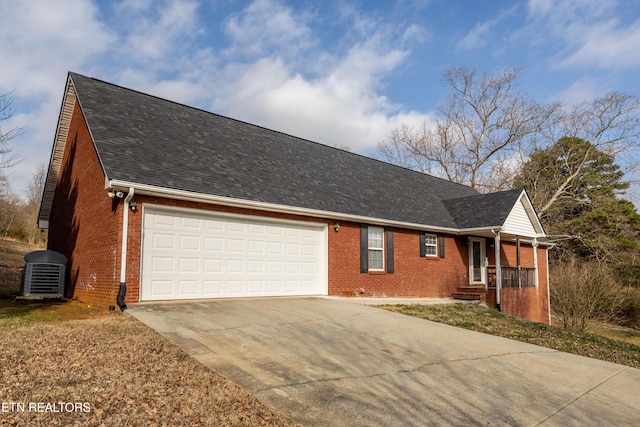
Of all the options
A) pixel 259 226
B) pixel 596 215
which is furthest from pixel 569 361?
pixel 596 215

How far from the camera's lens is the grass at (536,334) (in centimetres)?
877

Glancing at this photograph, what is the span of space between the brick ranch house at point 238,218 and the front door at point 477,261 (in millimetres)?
80

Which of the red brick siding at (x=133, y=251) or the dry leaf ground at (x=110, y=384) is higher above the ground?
the red brick siding at (x=133, y=251)

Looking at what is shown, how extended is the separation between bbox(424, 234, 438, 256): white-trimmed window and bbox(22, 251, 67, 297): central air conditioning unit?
1264cm

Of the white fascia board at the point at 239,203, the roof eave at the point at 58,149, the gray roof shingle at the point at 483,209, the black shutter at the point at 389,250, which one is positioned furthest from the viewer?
the gray roof shingle at the point at 483,209

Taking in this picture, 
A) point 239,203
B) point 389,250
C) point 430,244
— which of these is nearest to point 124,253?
point 239,203

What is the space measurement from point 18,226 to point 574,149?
156 ft

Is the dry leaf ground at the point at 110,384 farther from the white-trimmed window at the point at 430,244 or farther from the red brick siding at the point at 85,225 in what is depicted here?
the white-trimmed window at the point at 430,244

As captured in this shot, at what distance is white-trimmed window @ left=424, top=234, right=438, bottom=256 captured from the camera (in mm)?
17453

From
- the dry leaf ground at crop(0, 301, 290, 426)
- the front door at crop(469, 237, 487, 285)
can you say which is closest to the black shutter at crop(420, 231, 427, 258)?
the front door at crop(469, 237, 487, 285)

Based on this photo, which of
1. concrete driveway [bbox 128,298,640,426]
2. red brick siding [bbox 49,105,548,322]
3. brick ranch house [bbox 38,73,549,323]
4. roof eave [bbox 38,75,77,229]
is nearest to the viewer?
concrete driveway [bbox 128,298,640,426]

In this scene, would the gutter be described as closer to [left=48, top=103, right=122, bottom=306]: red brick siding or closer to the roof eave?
[left=48, top=103, right=122, bottom=306]: red brick siding

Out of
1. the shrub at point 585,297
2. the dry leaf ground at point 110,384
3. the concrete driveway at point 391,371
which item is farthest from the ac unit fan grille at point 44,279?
the shrub at point 585,297

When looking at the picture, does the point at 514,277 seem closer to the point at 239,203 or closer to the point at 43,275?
the point at 239,203
